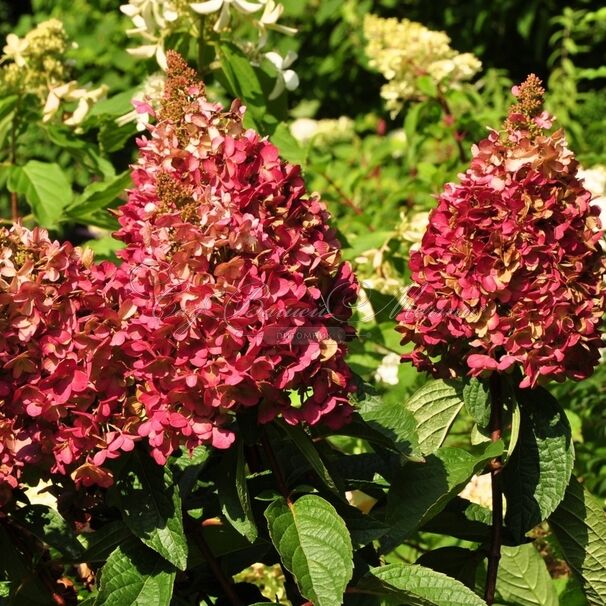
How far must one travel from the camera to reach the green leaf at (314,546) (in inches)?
51.4

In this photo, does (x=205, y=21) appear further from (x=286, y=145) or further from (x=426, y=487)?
(x=426, y=487)

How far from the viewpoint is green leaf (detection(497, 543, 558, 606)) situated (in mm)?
1837

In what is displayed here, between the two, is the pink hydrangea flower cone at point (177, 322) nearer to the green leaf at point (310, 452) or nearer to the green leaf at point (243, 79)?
the green leaf at point (310, 452)

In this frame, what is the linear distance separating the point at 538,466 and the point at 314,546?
410mm

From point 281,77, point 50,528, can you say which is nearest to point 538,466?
point 50,528

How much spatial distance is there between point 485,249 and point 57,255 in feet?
1.86

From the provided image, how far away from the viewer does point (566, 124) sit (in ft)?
15.3

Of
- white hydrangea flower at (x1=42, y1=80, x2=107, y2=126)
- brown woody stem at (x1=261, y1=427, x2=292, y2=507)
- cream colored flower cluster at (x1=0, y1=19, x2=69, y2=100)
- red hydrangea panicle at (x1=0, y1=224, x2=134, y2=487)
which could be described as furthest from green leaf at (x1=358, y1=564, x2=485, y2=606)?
cream colored flower cluster at (x1=0, y1=19, x2=69, y2=100)

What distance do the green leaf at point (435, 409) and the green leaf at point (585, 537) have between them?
21 centimetres

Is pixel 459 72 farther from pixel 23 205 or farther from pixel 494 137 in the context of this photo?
pixel 23 205

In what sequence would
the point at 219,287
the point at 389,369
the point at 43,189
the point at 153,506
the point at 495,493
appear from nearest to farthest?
the point at 219,287, the point at 153,506, the point at 495,493, the point at 43,189, the point at 389,369

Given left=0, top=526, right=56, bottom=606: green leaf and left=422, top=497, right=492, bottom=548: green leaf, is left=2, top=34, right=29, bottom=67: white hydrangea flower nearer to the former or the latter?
left=0, top=526, right=56, bottom=606: green leaf

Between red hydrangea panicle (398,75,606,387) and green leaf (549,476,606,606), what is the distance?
0.22 m

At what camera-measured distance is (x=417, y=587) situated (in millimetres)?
1418
